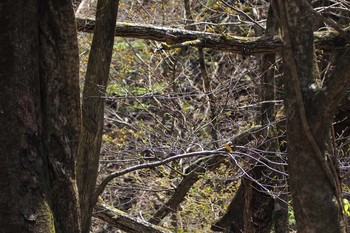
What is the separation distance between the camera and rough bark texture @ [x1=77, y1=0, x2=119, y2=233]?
5848 millimetres

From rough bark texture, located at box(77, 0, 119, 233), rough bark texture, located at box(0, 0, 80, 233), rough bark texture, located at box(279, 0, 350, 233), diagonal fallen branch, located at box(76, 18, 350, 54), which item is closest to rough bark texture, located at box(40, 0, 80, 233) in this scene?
rough bark texture, located at box(0, 0, 80, 233)

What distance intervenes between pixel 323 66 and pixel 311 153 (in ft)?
21.2

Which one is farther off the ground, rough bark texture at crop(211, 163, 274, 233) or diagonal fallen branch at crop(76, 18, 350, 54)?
diagonal fallen branch at crop(76, 18, 350, 54)

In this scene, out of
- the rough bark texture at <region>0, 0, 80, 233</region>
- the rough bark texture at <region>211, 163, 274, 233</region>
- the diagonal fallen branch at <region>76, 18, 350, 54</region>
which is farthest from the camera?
the rough bark texture at <region>211, 163, 274, 233</region>

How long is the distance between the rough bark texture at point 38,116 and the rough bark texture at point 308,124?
146 centimetres

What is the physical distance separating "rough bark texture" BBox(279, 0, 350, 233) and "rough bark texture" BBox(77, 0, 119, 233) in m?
2.55

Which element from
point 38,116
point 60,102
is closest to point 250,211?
point 60,102

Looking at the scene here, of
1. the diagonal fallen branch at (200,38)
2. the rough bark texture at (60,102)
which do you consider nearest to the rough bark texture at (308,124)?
the rough bark texture at (60,102)

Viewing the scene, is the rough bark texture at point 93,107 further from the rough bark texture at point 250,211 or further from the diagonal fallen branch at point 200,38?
the rough bark texture at point 250,211

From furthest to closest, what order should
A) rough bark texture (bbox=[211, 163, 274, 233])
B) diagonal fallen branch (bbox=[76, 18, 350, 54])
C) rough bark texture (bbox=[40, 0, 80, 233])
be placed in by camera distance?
rough bark texture (bbox=[211, 163, 274, 233]), diagonal fallen branch (bbox=[76, 18, 350, 54]), rough bark texture (bbox=[40, 0, 80, 233])

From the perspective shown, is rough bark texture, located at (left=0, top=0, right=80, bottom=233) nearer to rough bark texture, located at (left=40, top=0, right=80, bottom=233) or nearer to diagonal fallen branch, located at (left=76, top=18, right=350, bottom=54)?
rough bark texture, located at (left=40, top=0, right=80, bottom=233)

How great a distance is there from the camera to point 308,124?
353 centimetres

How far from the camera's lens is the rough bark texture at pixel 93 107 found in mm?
5848

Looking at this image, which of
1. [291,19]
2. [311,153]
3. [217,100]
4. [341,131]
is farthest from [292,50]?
[217,100]
